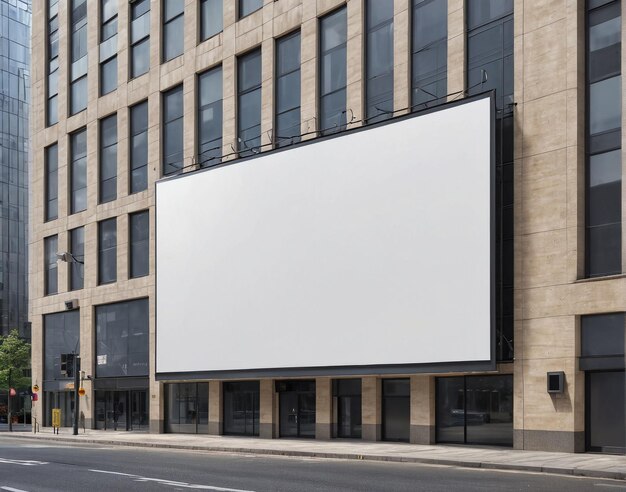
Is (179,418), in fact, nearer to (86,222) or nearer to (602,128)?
(86,222)

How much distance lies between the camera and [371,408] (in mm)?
37250

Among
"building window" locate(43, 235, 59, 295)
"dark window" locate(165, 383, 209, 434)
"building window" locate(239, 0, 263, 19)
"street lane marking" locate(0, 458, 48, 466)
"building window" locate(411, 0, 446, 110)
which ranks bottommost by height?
"dark window" locate(165, 383, 209, 434)

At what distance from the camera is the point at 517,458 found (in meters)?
27.5

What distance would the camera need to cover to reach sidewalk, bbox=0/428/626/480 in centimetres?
2483

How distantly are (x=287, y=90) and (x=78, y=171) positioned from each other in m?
19.2

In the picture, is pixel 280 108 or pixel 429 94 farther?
pixel 280 108

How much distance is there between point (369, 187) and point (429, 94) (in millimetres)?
4002

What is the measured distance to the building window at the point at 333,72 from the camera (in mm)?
39469

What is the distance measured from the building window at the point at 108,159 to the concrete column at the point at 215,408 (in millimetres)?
13287

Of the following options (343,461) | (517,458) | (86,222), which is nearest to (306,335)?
(343,461)

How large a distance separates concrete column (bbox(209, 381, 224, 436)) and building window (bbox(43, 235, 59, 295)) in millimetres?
16901

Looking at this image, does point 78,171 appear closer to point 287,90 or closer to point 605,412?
point 287,90

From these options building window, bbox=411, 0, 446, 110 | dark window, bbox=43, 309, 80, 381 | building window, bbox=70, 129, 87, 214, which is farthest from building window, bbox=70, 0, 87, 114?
building window, bbox=411, 0, 446, 110

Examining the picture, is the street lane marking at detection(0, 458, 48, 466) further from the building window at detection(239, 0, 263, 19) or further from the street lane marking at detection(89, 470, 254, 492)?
the building window at detection(239, 0, 263, 19)
